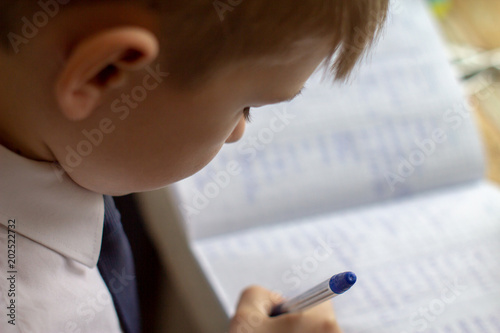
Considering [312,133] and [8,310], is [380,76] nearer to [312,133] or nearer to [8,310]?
[312,133]

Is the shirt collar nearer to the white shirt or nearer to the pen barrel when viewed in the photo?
the white shirt

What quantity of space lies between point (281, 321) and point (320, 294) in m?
0.05

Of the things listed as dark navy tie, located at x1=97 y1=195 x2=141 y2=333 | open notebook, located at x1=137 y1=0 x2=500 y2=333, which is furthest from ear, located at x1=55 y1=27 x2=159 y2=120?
open notebook, located at x1=137 y1=0 x2=500 y2=333

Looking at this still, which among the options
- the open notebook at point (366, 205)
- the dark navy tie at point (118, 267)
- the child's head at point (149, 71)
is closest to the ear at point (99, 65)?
the child's head at point (149, 71)

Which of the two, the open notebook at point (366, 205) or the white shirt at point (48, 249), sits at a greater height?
the white shirt at point (48, 249)

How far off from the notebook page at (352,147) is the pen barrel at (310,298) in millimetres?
119

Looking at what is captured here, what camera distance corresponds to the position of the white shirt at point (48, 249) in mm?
256

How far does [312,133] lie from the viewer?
1.75ft

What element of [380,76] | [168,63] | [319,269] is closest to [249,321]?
[319,269]

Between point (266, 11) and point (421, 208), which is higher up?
point (266, 11)

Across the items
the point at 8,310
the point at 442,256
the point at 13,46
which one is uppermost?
the point at 13,46

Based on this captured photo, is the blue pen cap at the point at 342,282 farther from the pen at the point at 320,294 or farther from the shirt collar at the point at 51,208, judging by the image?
the shirt collar at the point at 51,208

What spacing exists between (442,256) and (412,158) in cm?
11

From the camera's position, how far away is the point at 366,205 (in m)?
0.53
